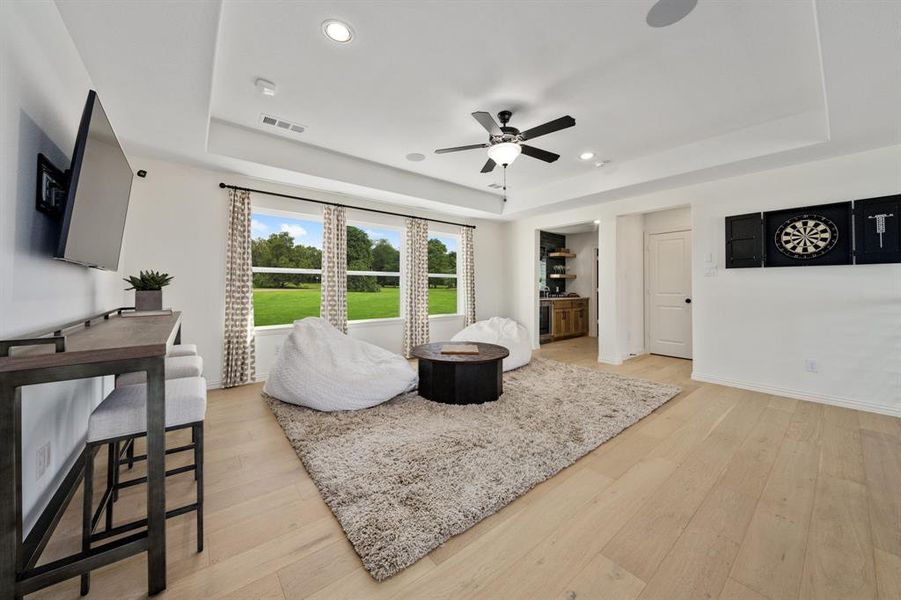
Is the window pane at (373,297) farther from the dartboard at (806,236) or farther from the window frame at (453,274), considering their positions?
the dartboard at (806,236)

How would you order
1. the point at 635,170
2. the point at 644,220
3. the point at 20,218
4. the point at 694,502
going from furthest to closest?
the point at 644,220 → the point at 635,170 → the point at 694,502 → the point at 20,218

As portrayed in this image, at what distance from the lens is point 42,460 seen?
1606 mm

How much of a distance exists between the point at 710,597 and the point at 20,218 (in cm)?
320

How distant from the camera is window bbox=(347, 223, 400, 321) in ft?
17.2

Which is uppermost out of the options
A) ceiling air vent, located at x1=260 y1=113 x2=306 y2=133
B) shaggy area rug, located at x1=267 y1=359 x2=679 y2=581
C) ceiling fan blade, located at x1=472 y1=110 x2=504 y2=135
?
ceiling air vent, located at x1=260 y1=113 x2=306 y2=133

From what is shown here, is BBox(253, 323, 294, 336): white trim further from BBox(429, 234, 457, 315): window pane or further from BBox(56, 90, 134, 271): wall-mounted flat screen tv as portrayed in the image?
BBox(429, 234, 457, 315): window pane

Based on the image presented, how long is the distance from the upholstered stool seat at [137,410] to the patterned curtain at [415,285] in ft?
12.5

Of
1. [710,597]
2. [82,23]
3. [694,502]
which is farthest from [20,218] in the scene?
[694,502]

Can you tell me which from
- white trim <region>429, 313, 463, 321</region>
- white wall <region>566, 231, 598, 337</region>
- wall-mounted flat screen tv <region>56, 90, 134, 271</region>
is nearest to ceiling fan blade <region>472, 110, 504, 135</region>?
wall-mounted flat screen tv <region>56, 90, 134, 271</region>

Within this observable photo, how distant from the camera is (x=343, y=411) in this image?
10.1 feet

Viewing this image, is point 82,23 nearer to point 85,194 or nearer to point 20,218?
point 85,194

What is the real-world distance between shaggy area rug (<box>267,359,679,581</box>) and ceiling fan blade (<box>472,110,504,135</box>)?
2.40 m

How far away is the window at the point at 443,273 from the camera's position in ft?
21.0

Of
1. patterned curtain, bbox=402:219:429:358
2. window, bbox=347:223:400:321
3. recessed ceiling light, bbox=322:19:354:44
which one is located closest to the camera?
recessed ceiling light, bbox=322:19:354:44
